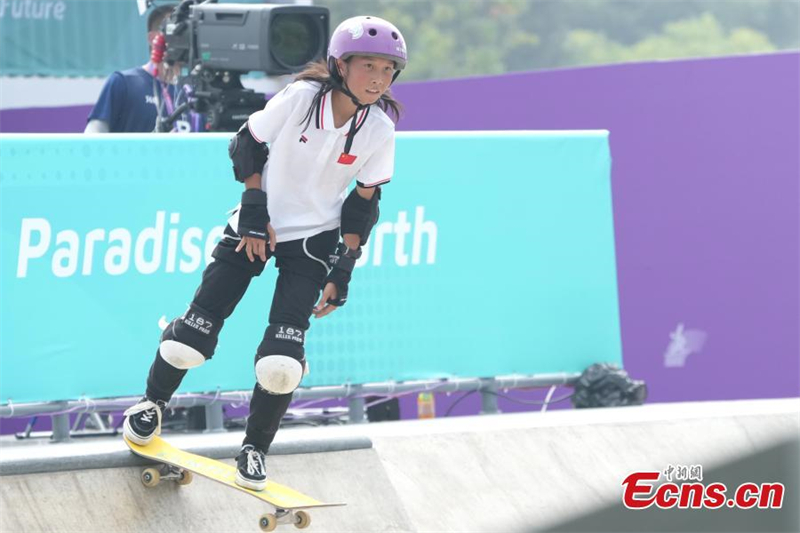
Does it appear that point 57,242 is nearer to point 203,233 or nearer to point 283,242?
point 203,233

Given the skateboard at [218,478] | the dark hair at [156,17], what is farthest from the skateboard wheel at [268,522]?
the dark hair at [156,17]

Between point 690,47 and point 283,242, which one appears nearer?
point 283,242

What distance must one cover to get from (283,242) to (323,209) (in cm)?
22

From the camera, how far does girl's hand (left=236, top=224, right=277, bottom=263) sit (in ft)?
16.7

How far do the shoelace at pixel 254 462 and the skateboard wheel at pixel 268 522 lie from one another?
179 mm

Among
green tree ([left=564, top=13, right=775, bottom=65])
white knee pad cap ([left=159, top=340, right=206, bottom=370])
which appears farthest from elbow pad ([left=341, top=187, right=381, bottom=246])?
green tree ([left=564, top=13, right=775, bottom=65])

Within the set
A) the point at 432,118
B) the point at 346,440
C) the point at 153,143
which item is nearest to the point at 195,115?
the point at 153,143

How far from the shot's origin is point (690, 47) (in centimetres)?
6781

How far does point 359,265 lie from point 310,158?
6.59 ft

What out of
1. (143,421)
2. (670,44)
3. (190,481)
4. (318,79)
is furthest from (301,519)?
(670,44)

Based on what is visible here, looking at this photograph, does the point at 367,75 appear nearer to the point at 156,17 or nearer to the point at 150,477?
the point at 150,477

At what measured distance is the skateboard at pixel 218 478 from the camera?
200 inches

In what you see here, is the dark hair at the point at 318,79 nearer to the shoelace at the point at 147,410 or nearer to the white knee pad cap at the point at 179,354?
the white knee pad cap at the point at 179,354

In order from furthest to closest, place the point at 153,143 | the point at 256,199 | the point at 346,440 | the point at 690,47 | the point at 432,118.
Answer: the point at 690,47
the point at 432,118
the point at 153,143
the point at 346,440
the point at 256,199
